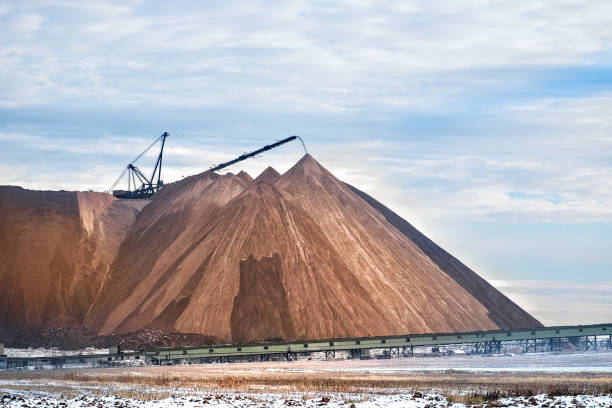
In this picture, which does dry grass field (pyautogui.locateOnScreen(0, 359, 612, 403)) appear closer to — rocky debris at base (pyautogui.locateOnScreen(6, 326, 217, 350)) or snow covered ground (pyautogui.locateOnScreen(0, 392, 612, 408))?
snow covered ground (pyautogui.locateOnScreen(0, 392, 612, 408))

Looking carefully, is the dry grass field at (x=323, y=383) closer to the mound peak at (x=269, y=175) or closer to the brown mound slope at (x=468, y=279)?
the brown mound slope at (x=468, y=279)

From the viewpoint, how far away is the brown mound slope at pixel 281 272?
407 ft

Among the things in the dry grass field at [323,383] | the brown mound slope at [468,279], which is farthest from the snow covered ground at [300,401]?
the brown mound slope at [468,279]

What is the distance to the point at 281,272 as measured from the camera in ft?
426

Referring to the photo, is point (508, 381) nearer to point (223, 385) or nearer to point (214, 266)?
point (223, 385)

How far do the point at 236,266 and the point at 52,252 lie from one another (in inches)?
1353

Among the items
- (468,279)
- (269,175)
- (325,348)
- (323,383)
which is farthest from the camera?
(269,175)

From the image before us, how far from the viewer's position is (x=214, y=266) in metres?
130

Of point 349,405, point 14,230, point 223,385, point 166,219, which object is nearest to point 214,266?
point 166,219

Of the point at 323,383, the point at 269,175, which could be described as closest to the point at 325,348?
the point at 323,383

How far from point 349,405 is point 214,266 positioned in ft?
290

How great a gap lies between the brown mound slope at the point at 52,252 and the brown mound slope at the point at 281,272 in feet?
10.2

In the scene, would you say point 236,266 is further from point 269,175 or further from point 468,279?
point 468,279

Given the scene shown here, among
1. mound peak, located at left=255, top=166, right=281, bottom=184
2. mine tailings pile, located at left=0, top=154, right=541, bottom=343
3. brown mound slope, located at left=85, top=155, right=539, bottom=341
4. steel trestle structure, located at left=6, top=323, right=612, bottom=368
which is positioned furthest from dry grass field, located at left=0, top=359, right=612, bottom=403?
mound peak, located at left=255, top=166, right=281, bottom=184
